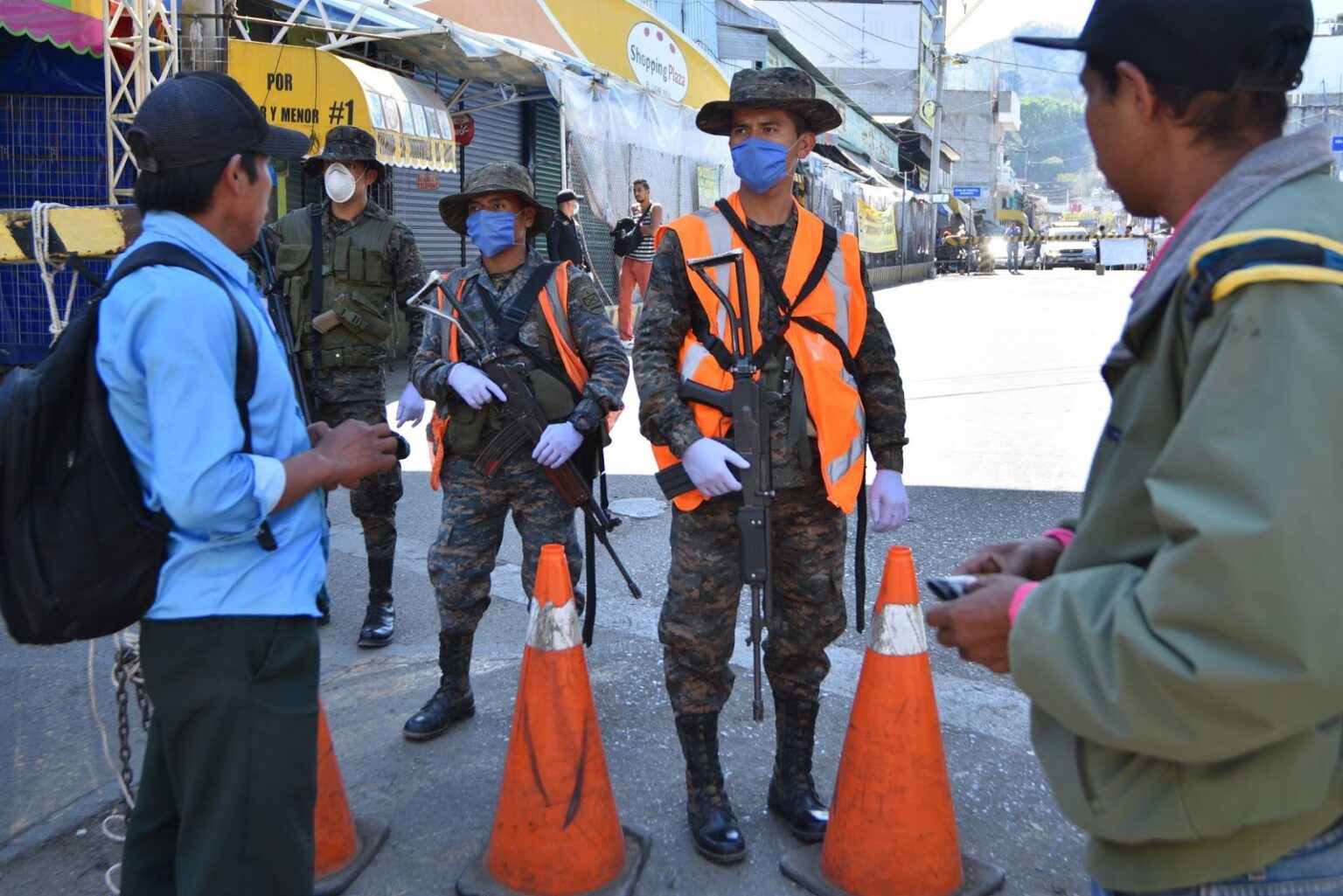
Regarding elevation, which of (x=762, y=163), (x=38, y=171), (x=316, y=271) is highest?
(x=38, y=171)

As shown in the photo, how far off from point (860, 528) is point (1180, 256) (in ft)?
6.35

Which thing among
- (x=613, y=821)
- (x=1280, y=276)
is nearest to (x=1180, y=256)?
(x=1280, y=276)

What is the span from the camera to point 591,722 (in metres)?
2.95

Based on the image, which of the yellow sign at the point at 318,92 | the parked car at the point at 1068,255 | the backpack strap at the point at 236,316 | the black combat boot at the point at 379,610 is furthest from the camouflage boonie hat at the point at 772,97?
the parked car at the point at 1068,255

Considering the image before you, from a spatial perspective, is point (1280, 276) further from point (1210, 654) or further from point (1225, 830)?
point (1225, 830)

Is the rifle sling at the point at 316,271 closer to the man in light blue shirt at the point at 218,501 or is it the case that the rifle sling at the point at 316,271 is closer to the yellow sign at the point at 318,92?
the man in light blue shirt at the point at 218,501

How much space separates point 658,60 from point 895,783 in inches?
708

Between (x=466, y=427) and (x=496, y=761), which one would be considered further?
(x=466, y=427)

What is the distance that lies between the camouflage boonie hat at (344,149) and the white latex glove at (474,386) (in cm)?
142

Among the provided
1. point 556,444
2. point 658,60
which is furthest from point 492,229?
point 658,60

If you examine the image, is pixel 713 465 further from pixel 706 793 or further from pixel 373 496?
pixel 373 496

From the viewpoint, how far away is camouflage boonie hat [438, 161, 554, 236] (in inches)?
154

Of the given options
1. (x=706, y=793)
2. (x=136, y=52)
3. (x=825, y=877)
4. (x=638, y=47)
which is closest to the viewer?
(x=825, y=877)

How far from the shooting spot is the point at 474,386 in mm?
3779
